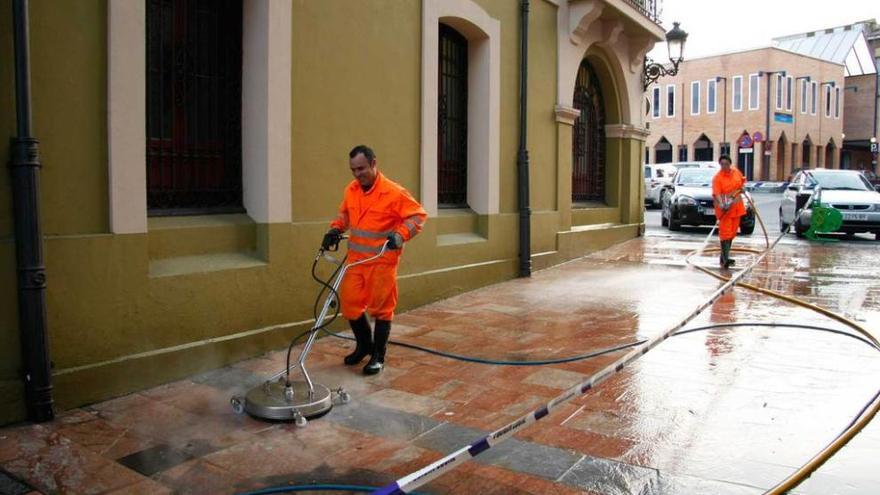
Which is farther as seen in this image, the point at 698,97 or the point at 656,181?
the point at 698,97

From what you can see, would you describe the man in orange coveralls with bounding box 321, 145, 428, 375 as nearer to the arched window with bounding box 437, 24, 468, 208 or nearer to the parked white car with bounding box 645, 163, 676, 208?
the arched window with bounding box 437, 24, 468, 208

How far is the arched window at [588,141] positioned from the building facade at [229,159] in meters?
3.70

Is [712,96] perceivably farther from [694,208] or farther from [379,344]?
[379,344]

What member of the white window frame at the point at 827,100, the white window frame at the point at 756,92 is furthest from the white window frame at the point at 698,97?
the white window frame at the point at 827,100

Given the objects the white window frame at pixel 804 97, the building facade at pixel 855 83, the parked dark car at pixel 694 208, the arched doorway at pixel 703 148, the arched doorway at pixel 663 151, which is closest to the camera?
the parked dark car at pixel 694 208

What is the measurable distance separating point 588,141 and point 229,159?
9324 mm

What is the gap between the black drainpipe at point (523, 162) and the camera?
34.1 ft

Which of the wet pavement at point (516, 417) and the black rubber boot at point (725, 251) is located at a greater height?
the black rubber boot at point (725, 251)

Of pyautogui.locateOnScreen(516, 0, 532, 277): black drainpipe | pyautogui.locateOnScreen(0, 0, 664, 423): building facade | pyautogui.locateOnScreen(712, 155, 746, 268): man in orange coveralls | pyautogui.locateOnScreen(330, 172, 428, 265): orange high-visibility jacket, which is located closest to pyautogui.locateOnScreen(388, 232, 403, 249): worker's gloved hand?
pyautogui.locateOnScreen(330, 172, 428, 265): orange high-visibility jacket

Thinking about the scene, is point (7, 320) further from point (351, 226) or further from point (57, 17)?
point (351, 226)

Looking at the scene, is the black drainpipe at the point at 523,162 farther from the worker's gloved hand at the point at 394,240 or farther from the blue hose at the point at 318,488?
the blue hose at the point at 318,488

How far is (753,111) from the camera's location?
53156 millimetres

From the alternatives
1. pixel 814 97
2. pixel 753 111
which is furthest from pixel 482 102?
pixel 814 97

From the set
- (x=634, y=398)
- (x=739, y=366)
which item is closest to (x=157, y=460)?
(x=634, y=398)
